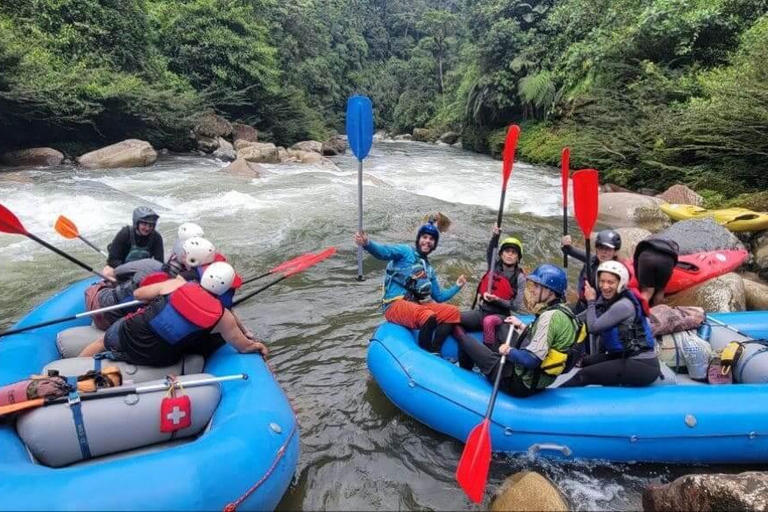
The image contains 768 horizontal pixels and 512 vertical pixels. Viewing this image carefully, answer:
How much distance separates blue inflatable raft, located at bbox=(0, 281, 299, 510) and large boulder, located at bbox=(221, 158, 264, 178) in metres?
8.72

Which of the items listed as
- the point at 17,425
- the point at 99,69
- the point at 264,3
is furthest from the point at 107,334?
the point at 264,3

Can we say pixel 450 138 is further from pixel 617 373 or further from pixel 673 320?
pixel 617 373

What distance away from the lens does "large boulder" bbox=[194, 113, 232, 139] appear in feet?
49.6

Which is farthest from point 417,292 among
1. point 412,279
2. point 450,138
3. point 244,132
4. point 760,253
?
point 450,138

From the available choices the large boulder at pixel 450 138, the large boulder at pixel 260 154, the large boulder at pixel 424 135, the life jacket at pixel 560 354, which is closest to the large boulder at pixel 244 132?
the large boulder at pixel 260 154

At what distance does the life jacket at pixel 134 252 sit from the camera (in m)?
4.04

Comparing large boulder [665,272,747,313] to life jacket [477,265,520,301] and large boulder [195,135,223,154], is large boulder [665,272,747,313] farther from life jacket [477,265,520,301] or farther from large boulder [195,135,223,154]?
large boulder [195,135,223,154]

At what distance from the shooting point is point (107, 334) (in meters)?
3.08

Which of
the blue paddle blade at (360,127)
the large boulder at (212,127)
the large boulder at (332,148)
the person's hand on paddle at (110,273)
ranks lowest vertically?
the large boulder at (332,148)

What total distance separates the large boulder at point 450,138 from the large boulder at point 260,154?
1139cm

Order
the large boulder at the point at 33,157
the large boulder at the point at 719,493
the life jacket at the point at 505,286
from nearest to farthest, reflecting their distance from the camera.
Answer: the large boulder at the point at 719,493
the life jacket at the point at 505,286
the large boulder at the point at 33,157

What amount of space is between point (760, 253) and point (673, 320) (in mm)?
3197

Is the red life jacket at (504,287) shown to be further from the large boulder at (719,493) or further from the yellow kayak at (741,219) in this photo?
the yellow kayak at (741,219)

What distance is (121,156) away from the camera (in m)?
11.7
